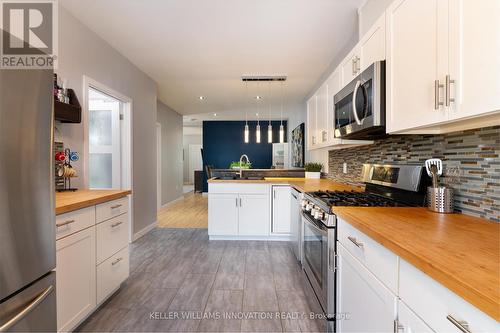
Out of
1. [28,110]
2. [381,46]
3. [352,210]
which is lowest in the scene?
[352,210]

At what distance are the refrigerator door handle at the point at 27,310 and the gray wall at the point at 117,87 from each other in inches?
64.4

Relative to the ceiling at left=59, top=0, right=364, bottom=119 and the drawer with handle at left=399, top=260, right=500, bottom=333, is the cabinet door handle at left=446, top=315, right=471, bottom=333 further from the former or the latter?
the ceiling at left=59, top=0, right=364, bottom=119

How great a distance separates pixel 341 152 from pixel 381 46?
5.95 feet

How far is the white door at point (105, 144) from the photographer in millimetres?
3600

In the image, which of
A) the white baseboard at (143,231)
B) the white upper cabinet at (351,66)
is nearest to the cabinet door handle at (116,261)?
the white baseboard at (143,231)

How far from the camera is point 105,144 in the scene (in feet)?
12.0

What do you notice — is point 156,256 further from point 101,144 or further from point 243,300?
point 101,144

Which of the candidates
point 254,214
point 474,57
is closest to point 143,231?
point 254,214

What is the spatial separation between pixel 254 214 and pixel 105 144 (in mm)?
2342

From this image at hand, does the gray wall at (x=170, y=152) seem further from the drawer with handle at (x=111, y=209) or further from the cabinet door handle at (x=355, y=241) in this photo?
the cabinet door handle at (x=355, y=241)

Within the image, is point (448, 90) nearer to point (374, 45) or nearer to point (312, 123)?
point (374, 45)

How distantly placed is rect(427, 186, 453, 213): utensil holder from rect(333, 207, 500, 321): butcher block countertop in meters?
0.04

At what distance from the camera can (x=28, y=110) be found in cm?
103

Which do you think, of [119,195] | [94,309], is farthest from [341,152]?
[94,309]
